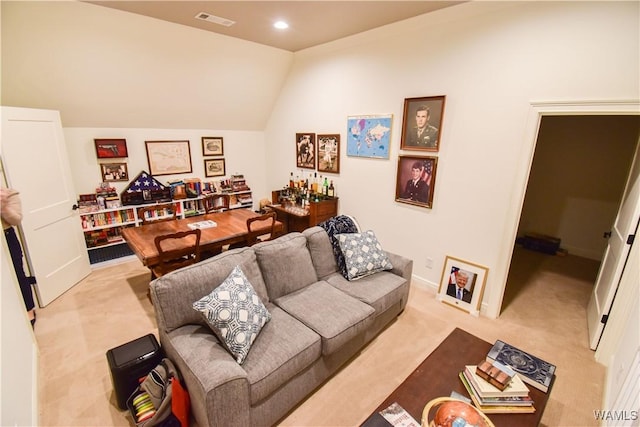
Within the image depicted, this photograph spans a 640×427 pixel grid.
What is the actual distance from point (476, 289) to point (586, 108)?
6.17 ft

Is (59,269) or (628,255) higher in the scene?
(628,255)

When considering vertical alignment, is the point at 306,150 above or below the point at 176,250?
above

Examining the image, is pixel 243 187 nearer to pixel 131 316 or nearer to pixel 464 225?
pixel 131 316

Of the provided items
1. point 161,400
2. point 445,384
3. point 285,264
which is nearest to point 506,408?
point 445,384

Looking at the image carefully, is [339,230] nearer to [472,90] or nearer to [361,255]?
[361,255]

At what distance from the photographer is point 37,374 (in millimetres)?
2234

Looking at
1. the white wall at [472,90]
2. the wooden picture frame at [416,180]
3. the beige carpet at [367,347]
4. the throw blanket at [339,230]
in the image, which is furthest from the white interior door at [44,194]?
the wooden picture frame at [416,180]

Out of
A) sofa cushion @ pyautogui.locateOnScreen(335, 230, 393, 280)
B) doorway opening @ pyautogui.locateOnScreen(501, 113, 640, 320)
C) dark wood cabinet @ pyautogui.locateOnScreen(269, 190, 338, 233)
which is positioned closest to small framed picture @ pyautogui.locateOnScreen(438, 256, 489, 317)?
sofa cushion @ pyautogui.locateOnScreen(335, 230, 393, 280)

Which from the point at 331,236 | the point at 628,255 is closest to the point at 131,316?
the point at 331,236

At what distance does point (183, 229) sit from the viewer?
3307 millimetres

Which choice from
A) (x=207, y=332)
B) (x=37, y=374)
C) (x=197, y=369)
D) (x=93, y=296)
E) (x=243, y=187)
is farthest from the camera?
(x=243, y=187)

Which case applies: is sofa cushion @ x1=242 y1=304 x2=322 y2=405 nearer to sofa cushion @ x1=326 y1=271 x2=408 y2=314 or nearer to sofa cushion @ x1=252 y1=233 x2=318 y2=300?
sofa cushion @ x1=252 y1=233 x2=318 y2=300

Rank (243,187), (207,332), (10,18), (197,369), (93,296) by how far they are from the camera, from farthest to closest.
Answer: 1. (243,187)
2. (93,296)
3. (10,18)
4. (207,332)
5. (197,369)

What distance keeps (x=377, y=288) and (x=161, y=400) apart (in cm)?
178
